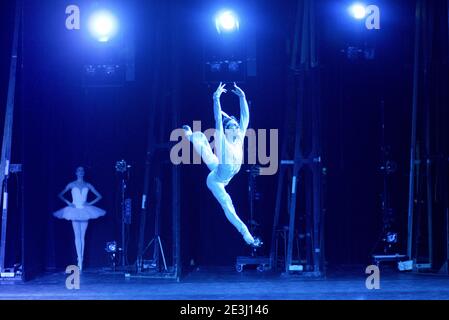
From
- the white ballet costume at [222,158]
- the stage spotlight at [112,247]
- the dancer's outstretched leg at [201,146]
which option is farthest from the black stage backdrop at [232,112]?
the dancer's outstretched leg at [201,146]

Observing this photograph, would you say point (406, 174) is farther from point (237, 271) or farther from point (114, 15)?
point (114, 15)

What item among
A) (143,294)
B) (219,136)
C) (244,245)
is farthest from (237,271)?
(219,136)

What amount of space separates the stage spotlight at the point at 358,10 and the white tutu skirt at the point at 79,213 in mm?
4739

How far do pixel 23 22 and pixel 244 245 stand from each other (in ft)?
15.1

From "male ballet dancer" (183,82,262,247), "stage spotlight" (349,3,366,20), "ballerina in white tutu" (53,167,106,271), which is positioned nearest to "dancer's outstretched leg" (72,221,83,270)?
"ballerina in white tutu" (53,167,106,271)

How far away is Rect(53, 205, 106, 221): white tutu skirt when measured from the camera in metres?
10.4

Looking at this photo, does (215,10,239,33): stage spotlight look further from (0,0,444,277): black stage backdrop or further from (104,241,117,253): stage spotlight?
(104,241,117,253): stage spotlight

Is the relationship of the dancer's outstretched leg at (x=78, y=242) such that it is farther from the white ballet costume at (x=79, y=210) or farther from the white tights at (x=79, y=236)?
the white ballet costume at (x=79, y=210)

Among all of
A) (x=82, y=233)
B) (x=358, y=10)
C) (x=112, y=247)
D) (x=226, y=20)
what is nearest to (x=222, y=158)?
(x=226, y=20)

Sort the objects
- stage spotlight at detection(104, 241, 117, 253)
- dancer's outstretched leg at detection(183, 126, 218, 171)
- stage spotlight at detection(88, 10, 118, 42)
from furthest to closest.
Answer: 1. stage spotlight at detection(104, 241, 117, 253)
2. stage spotlight at detection(88, 10, 118, 42)
3. dancer's outstretched leg at detection(183, 126, 218, 171)

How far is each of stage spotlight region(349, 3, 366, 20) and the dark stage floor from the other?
3.69 m

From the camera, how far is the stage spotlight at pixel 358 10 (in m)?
10.2

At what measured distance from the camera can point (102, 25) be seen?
10.3 metres

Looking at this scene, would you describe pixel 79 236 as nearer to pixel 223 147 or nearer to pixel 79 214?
pixel 79 214
